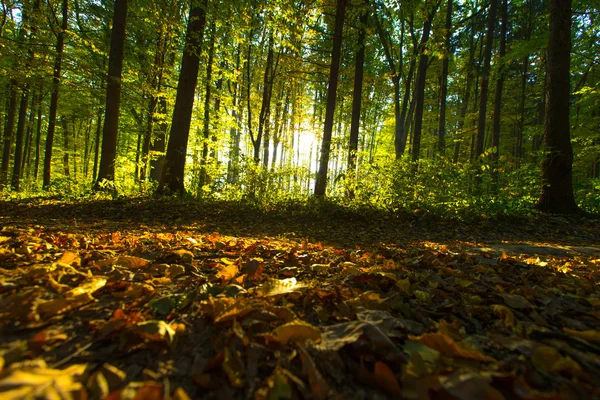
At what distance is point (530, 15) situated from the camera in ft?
49.3

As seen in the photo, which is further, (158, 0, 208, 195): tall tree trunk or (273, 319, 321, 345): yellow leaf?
(158, 0, 208, 195): tall tree trunk

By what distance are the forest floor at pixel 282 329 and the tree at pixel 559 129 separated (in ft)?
17.9

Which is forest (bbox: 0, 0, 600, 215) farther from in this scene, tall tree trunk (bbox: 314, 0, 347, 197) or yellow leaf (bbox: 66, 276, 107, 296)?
yellow leaf (bbox: 66, 276, 107, 296)

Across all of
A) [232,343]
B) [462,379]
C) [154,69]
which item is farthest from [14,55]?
[462,379]

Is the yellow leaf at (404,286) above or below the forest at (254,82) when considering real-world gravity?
below

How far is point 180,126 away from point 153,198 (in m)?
1.96

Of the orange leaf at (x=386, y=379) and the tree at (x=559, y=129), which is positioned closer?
the orange leaf at (x=386, y=379)

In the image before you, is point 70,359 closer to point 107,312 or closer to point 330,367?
point 107,312

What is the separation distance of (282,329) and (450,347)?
1.90 feet

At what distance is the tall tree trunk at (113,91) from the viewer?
25.4ft

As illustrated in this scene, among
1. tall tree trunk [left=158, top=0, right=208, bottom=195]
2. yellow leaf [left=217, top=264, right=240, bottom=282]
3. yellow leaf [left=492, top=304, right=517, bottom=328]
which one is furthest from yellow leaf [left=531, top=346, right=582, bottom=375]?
tall tree trunk [left=158, top=0, right=208, bottom=195]

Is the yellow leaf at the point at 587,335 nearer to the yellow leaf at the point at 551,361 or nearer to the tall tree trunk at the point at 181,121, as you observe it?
the yellow leaf at the point at 551,361

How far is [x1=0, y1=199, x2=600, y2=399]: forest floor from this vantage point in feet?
2.66

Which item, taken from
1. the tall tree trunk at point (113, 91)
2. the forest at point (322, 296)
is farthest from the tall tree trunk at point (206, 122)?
the forest at point (322, 296)
